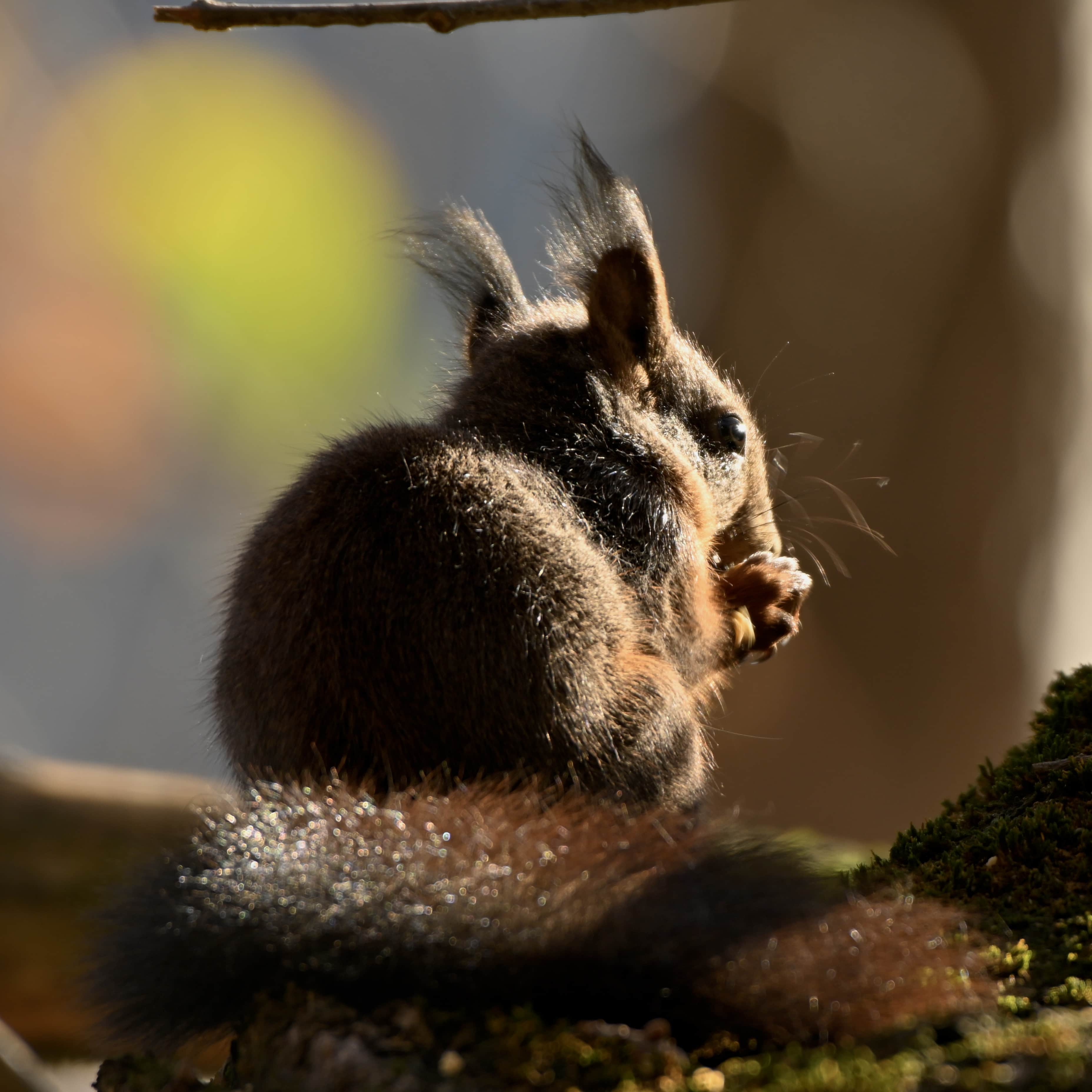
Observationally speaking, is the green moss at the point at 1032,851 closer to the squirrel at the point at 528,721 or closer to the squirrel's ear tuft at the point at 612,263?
the squirrel at the point at 528,721

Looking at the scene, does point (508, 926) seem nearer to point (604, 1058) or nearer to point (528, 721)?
point (604, 1058)

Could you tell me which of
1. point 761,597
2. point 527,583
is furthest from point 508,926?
point 761,597

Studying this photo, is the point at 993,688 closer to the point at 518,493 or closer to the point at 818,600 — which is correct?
the point at 818,600

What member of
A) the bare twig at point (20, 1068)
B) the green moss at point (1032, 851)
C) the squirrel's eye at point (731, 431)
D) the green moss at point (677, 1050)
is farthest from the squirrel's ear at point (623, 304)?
the bare twig at point (20, 1068)

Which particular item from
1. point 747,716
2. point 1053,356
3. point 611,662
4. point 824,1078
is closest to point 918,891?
point 611,662

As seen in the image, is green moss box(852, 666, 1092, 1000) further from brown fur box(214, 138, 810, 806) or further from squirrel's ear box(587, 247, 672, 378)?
squirrel's ear box(587, 247, 672, 378)
